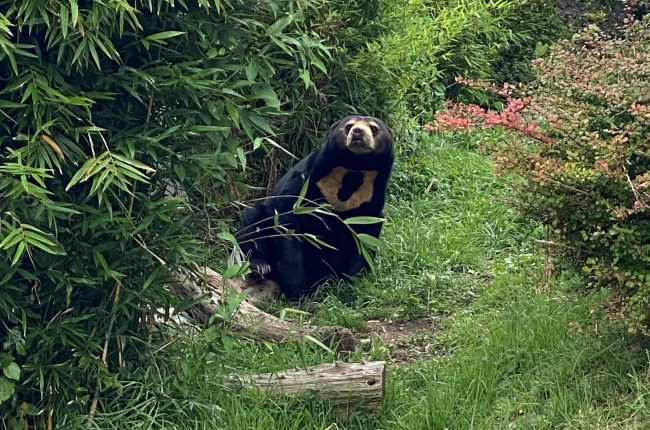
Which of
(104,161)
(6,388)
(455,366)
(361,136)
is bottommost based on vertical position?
(361,136)

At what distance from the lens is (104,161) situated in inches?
142

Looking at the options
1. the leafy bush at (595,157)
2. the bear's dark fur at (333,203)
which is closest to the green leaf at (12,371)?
the leafy bush at (595,157)

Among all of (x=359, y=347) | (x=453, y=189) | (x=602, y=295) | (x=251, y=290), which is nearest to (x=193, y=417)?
(x=359, y=347)

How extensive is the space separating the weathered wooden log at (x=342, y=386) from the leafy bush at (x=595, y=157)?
3.02 ft

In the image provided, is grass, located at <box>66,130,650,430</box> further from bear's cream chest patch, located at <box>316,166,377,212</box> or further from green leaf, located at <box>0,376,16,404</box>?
bear's cream chest patch, located at <box>316,166,377,212</box>

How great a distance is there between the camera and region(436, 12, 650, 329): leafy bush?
380cm

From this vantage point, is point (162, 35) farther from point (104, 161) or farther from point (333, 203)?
point (333, 203)

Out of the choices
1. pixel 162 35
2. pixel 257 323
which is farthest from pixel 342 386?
pixel 162 35

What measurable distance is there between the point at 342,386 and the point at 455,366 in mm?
601

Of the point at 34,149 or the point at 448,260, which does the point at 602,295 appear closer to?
the point at 448,260

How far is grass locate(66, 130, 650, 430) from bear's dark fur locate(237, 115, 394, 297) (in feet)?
1.58

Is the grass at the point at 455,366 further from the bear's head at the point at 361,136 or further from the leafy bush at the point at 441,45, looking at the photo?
the leafy bush at the point at 441,45

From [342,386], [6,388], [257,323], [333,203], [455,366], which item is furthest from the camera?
[333,203]

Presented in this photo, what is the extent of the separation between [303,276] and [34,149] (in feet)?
10.4
